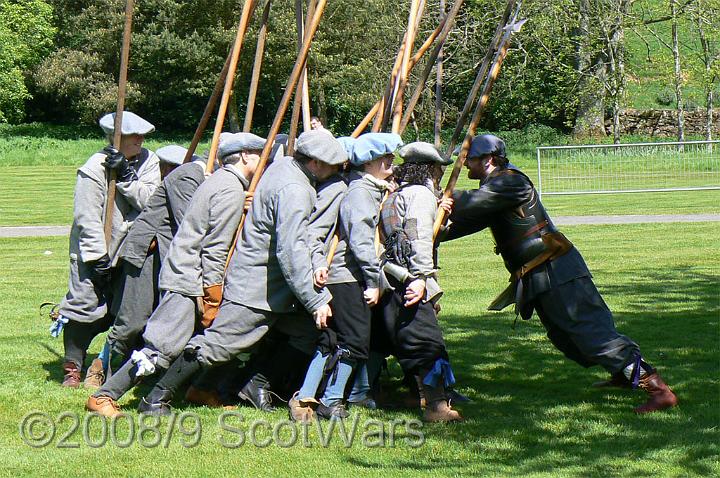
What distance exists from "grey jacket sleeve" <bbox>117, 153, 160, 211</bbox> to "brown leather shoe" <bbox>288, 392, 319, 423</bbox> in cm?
188

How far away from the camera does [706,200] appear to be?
21.5 m

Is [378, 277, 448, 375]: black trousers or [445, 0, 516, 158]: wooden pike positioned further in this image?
[445, 0, 516, 158]: wooden pike

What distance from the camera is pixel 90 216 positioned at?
23.1 ft

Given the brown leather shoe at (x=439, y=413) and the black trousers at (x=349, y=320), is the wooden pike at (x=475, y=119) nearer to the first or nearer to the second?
the black trousers at (x=349, y=320)

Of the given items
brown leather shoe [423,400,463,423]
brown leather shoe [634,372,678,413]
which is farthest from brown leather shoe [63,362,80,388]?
brown leather shoe [634,372,678,413]

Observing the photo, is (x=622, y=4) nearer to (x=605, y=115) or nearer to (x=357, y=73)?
(x=605, y=115)

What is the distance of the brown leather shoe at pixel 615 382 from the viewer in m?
6.88

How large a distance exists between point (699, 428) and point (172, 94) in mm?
44585

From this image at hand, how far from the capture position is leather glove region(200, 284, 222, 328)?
6.39 m

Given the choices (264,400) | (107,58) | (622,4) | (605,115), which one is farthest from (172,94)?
(264,400)

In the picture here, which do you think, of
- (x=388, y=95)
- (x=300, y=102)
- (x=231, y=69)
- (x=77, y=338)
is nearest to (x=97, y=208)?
(x=77, y=338)

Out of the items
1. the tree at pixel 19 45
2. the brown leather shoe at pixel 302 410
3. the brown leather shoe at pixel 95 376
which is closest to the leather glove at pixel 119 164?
the brown leather shoe at pixel 95 376

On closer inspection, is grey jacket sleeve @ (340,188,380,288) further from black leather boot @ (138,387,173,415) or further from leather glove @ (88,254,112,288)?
leather glove @ (88,254,112,288)

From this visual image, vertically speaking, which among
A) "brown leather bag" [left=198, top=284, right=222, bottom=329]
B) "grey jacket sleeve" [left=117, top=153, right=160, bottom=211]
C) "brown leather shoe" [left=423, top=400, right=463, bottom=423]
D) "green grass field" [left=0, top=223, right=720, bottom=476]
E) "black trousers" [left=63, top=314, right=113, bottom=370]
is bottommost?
"green grass field" [left=0, top=223, right=720, bottom=476]
